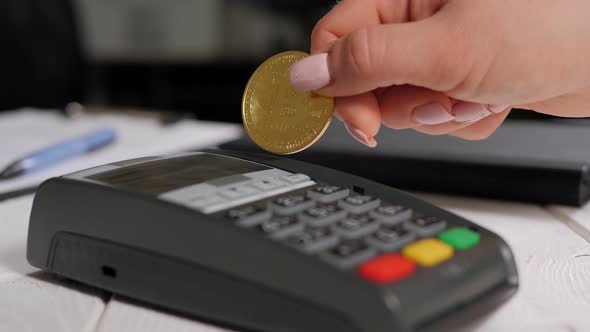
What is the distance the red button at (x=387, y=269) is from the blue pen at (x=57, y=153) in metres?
0.50

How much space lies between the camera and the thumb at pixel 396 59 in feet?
1.27

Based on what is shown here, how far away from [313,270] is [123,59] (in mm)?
1398

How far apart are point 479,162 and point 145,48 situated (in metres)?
1.13

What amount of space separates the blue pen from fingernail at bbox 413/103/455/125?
1.40 ft

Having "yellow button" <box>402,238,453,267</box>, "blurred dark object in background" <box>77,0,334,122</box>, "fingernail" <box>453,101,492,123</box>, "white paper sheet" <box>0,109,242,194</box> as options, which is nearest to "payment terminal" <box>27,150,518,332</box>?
"yellow button" <box>402,238,453,267</box>

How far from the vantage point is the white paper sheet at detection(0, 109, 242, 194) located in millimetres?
742

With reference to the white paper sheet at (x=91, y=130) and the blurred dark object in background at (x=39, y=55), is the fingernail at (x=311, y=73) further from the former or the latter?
the blurred dark object in background at (x=39, y=55)

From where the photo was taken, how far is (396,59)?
1.29ft

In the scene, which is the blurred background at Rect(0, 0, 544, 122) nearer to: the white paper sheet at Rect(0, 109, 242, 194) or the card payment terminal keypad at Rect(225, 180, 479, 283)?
the white paper sheet at Rect(0, 109, 242, 194)

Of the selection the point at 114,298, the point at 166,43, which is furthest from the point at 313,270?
the point at 166,43

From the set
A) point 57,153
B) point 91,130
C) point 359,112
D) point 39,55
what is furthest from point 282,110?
point 39,55

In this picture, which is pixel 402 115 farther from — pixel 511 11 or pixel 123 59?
pixel 123 59

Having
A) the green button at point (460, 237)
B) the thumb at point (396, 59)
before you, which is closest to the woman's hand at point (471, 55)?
the thumb at point (396, 59)

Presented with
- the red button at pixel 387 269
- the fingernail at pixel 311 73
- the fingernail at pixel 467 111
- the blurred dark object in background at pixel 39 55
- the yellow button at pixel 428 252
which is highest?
the fingernail at pixel 311 73
